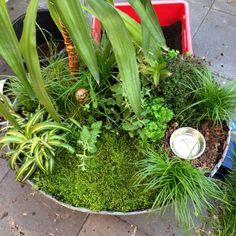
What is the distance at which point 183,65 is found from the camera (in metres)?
1.22

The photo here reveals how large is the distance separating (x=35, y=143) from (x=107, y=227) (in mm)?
539

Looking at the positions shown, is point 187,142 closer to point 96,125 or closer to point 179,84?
point 179,84

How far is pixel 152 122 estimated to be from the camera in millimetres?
1174

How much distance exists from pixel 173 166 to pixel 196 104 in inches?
9.9

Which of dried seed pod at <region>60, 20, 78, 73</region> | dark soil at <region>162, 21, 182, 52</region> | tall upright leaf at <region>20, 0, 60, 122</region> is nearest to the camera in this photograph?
tall upright leaf at <region>20, 0, 60, 122</region>

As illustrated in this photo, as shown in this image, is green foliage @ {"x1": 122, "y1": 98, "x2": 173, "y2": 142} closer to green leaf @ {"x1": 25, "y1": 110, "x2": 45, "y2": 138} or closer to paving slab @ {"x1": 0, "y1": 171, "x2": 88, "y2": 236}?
green leaf @ {"x1": 25, "y1": 110, "x2": 45, "y2": 138}

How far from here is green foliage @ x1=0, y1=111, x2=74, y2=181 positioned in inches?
43.4

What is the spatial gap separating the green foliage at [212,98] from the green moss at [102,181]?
288mm

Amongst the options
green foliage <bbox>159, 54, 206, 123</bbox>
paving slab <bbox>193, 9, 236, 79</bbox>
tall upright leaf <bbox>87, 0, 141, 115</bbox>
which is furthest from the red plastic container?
tall upright leaf <bbox>87, 0, 141, 115</bbox>

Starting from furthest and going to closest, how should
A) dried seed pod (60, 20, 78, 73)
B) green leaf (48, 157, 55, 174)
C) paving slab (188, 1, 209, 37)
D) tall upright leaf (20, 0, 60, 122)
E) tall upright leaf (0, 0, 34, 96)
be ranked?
paving slab (188, 1, 209, 37)
green leaf (48, 157, 55, 174)
dried seed pod (60, 20, 78, 73)
tall upright leaf (20, 0, 60, 122)
tall upright leaf (0, 0, 34, 96)

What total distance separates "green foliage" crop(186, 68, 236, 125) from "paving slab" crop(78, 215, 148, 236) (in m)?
0.53

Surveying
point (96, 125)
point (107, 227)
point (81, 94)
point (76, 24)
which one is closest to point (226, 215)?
point (107, 227)

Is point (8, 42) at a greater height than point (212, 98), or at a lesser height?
greater

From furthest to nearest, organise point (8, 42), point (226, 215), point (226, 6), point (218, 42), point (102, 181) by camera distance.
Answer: point (226, 6) → point (218, 42) → point (226, 215) → point (102, 181) → point (8, 42)
